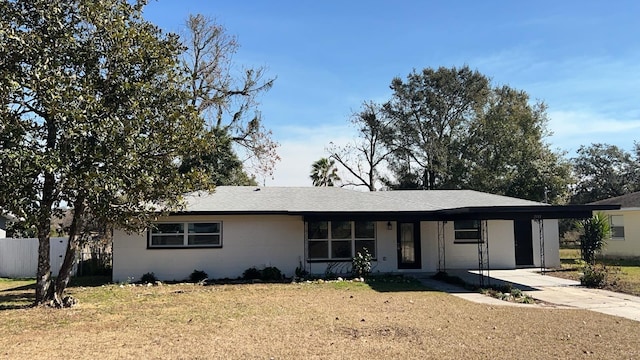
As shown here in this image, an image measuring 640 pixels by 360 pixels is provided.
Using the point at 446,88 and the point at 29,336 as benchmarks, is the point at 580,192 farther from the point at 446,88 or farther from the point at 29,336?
the point at 29,336

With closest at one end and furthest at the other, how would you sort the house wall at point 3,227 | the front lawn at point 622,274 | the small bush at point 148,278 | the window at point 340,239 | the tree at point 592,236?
the front lawn at point 622,274
the small bush at point 148,278
the window at point 340,239
the tree at point 592,236
the house wall at point 3,227

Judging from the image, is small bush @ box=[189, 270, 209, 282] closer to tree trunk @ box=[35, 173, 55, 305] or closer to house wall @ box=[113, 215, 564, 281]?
house wall @ box=[113, 215, 564, 281]

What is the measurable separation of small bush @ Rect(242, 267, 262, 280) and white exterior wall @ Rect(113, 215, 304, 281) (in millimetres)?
289

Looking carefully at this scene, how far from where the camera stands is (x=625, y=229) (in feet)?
80.0

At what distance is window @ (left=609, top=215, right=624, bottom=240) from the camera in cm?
2467

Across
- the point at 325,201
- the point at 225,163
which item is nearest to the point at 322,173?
the point at 225,163

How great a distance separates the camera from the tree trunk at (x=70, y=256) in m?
11.5

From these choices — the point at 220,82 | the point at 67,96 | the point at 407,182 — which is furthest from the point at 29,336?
the point at 407,182

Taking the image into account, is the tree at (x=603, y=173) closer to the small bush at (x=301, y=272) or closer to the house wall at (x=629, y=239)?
the house wall at (x=629, y=239)

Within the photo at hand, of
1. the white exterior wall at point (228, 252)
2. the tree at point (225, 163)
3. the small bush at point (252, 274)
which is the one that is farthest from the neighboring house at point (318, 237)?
the tree at point (225, 163)

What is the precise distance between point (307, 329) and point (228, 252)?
8993mm

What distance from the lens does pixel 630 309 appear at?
34.4 feet

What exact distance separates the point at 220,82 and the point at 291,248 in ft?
52.7

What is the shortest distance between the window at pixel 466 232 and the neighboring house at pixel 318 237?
0.04 metres
